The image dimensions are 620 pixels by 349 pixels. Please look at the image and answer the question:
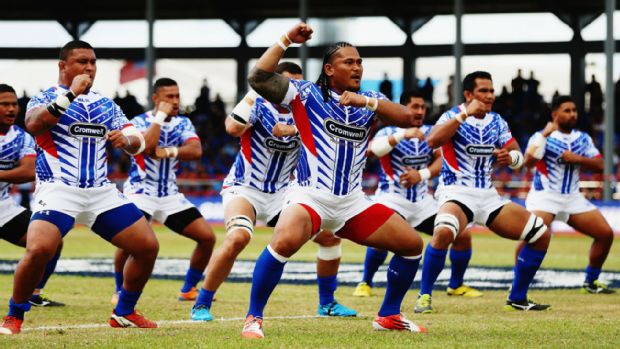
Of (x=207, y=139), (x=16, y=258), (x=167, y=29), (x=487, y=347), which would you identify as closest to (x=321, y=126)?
(x=487, y=347)

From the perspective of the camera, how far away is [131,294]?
10141 millimetres

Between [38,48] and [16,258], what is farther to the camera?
[38,48]

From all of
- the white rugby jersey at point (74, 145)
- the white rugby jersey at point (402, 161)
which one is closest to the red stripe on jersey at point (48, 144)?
the white rugby jersey at point (74, 145)

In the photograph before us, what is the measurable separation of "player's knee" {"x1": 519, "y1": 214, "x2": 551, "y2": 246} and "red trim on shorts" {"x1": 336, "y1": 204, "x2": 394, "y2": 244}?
2936mm

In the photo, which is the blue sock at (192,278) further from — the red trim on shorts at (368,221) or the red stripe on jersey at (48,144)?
the red trim on shorts at (368,221)

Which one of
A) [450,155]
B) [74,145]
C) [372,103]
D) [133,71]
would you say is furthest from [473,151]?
[133,71]

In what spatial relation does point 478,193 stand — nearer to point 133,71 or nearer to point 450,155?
point 450,155

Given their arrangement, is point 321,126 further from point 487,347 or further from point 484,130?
point 484,130

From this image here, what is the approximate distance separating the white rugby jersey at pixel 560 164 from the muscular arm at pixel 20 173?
685cm

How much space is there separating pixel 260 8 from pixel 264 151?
35107 millimetres

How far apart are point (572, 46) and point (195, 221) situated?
32.7m

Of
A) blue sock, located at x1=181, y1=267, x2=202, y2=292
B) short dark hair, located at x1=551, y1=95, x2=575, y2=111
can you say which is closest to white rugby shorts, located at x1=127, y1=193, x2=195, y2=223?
blue sock, located at x1=181, y1=267, x2=202, y2=292

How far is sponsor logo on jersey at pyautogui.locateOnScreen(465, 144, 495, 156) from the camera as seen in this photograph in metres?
12.7

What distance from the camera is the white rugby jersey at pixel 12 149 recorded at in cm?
1216
